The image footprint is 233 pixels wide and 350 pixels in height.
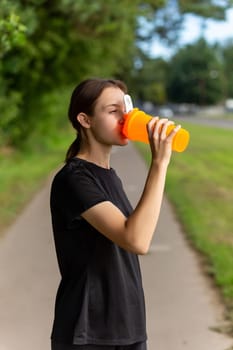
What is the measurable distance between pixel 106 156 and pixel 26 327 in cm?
318

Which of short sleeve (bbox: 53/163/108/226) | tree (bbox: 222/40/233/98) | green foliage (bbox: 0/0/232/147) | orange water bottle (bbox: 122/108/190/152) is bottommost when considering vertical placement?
short sleeve (bbox: 53/163/108/226)

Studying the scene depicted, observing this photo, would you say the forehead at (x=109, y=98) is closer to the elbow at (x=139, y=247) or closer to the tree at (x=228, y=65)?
the elbow at (x=139, y=247)

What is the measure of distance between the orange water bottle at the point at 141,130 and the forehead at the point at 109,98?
0.31 feet

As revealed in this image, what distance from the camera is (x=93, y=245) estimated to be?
212 cm

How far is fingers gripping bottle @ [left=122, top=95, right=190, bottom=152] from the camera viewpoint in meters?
1.91

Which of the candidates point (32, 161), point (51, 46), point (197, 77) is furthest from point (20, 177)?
point (197, 77)

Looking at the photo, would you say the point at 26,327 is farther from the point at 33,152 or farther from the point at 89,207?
the point at 33,152

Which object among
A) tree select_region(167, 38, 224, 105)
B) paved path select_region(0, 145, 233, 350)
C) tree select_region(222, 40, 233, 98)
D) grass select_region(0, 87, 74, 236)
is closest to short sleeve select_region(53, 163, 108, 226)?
paved path select_region(0, 145, 233, 350)

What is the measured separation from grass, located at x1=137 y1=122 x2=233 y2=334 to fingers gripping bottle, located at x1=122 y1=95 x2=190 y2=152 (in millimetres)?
3305

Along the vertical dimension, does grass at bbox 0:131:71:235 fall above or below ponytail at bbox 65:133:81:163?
above

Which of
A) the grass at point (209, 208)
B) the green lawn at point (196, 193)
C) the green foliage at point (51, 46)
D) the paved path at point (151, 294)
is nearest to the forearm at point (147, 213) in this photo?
the paved path at point (151, 294)

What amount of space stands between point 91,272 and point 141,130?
497 mm

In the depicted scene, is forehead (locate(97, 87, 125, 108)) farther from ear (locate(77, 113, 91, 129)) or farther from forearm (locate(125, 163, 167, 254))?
forearm (locate(125, 163, 167, 254))

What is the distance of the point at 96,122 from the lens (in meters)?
2.13
